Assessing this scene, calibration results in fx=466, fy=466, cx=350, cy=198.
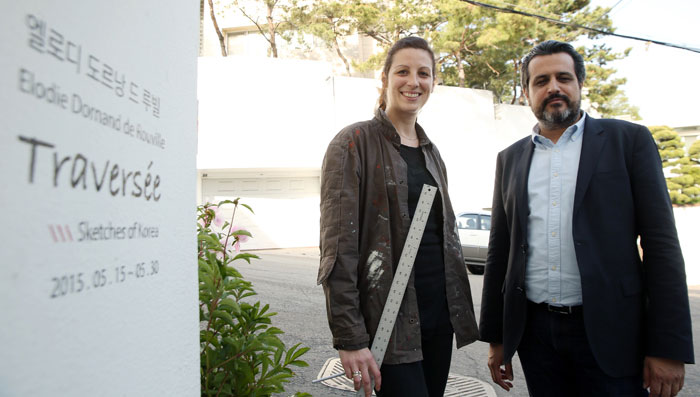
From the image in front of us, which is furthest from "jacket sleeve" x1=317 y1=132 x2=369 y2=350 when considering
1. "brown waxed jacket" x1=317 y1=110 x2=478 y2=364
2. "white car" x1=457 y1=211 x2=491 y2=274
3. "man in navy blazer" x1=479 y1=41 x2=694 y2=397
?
"white car" x1=457 y1=211 x2=491 y2=274

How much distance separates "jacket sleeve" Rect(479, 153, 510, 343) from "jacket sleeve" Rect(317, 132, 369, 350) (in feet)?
3.05

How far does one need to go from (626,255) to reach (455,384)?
2460 mm

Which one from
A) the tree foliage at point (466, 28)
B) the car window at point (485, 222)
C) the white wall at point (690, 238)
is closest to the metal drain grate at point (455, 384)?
the car window at point (485, 222)

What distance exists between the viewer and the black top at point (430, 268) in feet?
6.13

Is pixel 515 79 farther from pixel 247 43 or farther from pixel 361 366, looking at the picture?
pixel 361 366

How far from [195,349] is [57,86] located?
2.23ft

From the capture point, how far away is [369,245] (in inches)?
71.4

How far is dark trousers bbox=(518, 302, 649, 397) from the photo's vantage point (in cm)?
187

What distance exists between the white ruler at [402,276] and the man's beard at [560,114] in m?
0.73

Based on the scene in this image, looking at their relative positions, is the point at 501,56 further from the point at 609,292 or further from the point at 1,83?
the point at 1,83

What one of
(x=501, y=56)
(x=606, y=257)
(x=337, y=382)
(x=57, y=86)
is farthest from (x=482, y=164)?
(x=57, y=86)

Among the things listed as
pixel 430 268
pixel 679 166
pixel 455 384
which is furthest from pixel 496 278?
pixel 679 166

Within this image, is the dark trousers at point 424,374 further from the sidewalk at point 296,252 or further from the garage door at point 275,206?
the garage door at point 275,206

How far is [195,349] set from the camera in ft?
3.56
